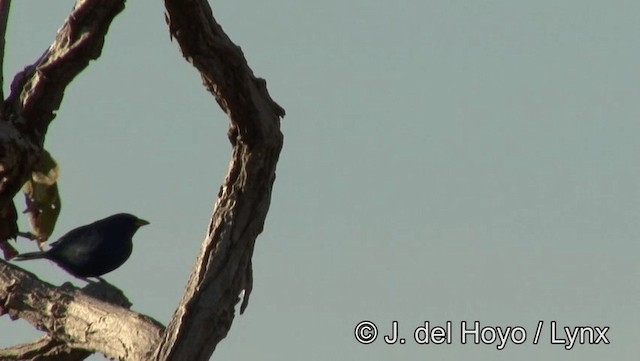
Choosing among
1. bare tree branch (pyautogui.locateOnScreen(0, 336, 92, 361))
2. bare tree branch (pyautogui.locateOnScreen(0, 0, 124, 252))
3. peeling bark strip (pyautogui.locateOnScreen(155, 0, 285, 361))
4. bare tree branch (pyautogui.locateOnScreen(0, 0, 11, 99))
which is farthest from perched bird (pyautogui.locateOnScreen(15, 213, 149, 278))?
peeling bark strip (pyautogui.locateOnScreen(155, 0, 285, 361))

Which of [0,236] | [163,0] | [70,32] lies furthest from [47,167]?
[163,0]

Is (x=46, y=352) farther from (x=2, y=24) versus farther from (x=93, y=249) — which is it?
(x=93, y=249)

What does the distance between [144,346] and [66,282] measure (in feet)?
5.42

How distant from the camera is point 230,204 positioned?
6746 mm

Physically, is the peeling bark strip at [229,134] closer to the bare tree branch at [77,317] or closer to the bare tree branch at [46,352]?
the bare tree branch at [77,317]

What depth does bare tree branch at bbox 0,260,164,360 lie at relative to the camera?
720 centimetres

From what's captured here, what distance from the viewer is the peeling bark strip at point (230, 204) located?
21.6 ft

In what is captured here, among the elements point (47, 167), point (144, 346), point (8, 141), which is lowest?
point (144, 346)

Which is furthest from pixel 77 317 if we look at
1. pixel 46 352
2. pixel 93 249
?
pixel 93 249

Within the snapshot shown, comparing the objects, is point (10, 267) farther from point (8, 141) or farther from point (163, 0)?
point (163, 0)

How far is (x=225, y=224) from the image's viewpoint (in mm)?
6715

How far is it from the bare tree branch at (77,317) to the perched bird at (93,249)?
3012 mm

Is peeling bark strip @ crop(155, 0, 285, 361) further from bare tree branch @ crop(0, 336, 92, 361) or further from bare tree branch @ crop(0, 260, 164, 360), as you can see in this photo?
bare tree branch @ crop(0, 336, 92, 361)

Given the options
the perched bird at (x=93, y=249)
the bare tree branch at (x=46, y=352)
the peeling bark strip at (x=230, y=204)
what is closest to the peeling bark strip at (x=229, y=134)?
the peeling bark strip at (x=230, y=204)
